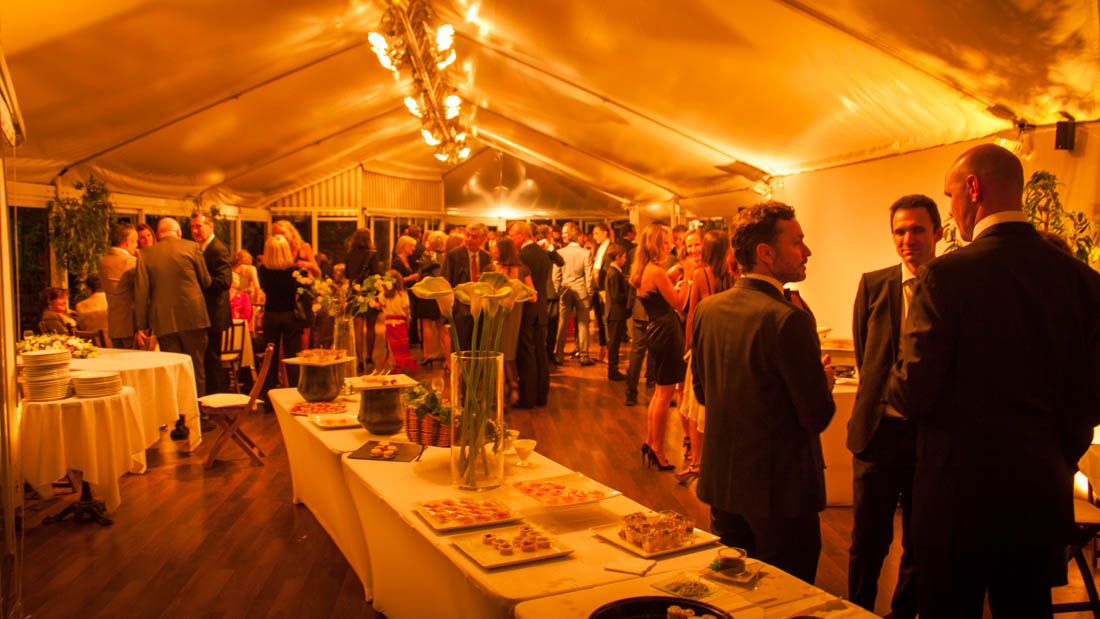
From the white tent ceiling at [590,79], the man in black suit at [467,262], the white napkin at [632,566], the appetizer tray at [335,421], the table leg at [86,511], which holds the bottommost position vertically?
the table leg at [86,511]

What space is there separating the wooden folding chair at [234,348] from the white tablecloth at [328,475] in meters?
3.04

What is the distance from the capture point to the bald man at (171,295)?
6.38 metres

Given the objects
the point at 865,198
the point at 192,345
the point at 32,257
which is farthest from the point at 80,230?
the point at 865,198

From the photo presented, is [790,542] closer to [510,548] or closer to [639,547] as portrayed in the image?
[639,547]

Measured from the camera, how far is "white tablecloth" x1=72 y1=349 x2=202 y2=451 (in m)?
5.20

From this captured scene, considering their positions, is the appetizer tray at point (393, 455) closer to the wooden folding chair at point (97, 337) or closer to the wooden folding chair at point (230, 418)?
the wooden folding chair at point (230, 418)

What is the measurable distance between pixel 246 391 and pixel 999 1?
6.92 metres

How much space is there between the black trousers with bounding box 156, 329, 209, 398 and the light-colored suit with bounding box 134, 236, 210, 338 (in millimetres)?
66

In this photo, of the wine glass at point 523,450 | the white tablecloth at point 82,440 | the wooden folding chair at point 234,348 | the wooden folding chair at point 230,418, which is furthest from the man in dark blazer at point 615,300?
the wine glass at point 523,450

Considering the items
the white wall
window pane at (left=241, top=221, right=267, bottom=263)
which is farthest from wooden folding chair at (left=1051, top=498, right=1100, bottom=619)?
window pane at (left=241, top=221, right=267, bottom=263)

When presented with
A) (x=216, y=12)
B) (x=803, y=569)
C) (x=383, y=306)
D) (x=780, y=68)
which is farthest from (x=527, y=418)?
(x=803, y=569)

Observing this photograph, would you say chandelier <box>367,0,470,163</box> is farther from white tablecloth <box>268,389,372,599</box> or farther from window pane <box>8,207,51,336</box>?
white tablecloth <box>268,389,372,599</box>

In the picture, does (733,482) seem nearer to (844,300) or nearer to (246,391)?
(844,300)

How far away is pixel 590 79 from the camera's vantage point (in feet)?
25.6
